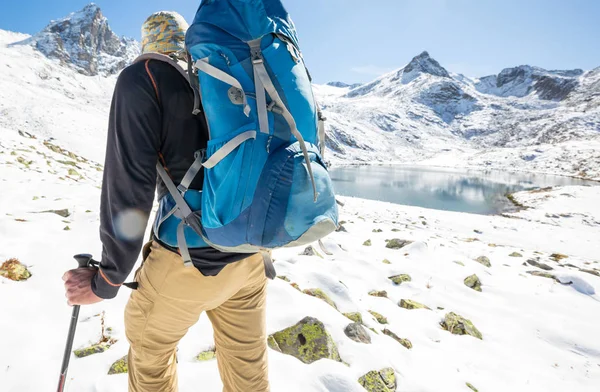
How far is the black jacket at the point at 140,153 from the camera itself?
1.42 m

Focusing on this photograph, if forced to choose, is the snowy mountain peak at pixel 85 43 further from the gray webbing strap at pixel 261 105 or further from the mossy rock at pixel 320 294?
the gray webbing strap at pixel 261 105

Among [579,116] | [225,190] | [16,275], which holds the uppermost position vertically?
[579,116]

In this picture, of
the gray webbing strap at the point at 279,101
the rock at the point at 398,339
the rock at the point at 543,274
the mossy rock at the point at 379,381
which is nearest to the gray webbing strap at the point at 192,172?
the gray webbing strap at the point at 279,101

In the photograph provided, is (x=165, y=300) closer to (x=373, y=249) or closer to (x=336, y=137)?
(x=373, y=249)

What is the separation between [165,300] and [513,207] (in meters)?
39.1

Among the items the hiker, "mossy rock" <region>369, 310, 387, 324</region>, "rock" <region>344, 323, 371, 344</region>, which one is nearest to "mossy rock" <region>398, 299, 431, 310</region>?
"mossy rock" <region>369, 310, 387, 324</region>

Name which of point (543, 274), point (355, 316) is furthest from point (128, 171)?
point (543, 274)

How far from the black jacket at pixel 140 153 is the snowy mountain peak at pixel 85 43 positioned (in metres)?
150

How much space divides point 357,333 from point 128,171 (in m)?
3.49

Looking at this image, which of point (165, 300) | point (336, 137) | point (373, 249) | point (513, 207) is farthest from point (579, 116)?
point (165, 300)

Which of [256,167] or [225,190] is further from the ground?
[256,167]

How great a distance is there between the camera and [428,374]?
147 inches

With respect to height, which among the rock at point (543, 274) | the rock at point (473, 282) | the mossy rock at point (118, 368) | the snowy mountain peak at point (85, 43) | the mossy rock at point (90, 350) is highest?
the snowy mountain peak at point (85, 43)

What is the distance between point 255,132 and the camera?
4.37ft
